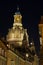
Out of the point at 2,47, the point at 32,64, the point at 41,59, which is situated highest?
the point at 41,59

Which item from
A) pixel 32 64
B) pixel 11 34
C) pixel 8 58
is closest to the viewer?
pixel 8 58

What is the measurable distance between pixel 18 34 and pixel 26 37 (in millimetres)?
5684

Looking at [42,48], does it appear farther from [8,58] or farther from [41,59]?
[8,58]

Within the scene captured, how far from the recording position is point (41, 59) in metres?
19.7

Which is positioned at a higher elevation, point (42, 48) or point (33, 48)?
point (42, 48)

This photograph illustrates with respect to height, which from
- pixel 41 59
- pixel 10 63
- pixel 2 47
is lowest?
pixel 10 63

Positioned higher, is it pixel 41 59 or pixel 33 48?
pixel 41 59

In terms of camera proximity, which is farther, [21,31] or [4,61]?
[21,31]

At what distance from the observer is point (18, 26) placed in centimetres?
12550

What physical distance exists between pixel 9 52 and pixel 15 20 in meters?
79.1

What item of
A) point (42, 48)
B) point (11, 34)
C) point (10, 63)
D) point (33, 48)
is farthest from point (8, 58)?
point (11, 34)

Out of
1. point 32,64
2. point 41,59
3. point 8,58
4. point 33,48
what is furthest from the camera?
point 33,48

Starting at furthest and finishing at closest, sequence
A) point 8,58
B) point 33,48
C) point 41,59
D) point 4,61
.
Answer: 1. point 33,48
2. point 8,58
3. point 4,61
4. point 41,59

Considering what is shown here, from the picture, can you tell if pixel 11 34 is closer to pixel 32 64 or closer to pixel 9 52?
pixel 32 64
